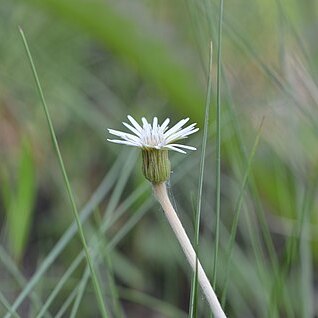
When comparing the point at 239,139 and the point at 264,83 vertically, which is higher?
the point at 264,83

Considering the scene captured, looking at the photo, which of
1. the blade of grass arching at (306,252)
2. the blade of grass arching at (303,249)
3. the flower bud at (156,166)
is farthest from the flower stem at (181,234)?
the blade of grass arching at (306,252)

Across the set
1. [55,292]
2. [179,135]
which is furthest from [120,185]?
[179,135]

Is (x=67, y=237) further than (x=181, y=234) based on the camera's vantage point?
Yes

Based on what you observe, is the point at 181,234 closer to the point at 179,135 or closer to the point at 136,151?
the point at 179,135

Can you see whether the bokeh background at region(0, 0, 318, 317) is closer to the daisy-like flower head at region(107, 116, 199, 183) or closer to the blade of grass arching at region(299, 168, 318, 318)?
the blade of grass arching at region(299, 168, 318, 318)

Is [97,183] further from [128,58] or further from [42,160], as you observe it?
[128,58]

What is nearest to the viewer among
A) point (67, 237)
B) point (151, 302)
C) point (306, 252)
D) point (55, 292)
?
point (55, 292)

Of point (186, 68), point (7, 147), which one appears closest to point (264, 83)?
point (186, 68)
